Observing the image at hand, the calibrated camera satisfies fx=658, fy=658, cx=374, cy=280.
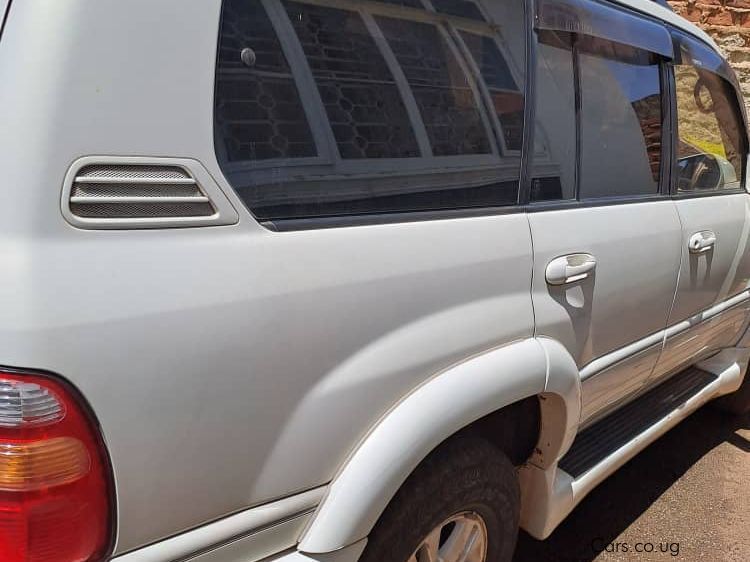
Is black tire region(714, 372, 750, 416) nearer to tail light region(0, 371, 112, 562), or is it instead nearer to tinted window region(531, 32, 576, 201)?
tinted window region(531, 32, 576, 201)

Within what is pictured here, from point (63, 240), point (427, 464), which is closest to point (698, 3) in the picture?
point (427, 464)

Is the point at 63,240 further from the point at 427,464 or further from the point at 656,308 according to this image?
the point at 656,308

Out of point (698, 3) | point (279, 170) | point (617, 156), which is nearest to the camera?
point (279, 170)

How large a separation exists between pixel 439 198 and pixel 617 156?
1070 mm

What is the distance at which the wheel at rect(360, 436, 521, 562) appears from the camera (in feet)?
5.11

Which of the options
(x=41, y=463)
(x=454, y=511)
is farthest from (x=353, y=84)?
(x=454, y=511)

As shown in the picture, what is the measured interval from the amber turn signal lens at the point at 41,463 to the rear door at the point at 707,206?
2241mm

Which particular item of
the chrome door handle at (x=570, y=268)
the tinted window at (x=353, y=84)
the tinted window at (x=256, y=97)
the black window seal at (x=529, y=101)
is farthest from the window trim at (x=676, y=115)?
the tinted window at (x=256, y=97)

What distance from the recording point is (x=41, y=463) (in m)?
1.03

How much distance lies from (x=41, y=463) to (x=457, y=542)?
1.20m

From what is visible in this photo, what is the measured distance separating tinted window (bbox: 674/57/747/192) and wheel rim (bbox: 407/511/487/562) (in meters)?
1.66

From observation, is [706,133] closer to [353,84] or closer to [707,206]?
[707,206]

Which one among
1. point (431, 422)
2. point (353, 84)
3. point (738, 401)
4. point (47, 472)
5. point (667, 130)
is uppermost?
point (353, 84)

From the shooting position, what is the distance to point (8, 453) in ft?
3.32
